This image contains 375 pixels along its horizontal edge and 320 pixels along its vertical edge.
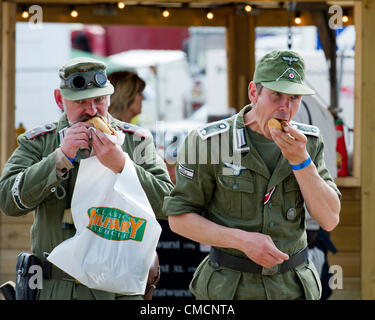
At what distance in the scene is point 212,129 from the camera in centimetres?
329

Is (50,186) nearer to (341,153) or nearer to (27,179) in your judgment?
(27,179)

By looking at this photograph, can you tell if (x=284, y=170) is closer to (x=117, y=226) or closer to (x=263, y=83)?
(x=263, y=83)

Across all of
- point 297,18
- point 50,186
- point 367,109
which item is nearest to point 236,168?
point 50,186

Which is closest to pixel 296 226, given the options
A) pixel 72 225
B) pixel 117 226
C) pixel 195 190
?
pixel 195 190

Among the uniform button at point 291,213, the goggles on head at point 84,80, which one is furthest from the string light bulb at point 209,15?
the uniform button at point 291,213

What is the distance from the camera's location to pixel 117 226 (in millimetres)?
3340

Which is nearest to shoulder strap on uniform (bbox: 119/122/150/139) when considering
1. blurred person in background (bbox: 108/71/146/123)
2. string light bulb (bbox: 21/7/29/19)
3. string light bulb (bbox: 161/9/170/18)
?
blurred person in background (bbox: 108/71/146/123)

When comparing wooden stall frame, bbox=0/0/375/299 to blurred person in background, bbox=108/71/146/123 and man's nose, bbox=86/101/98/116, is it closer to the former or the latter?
blurred person in background, bbox=108/71/146/123

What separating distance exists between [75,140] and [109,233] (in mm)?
434

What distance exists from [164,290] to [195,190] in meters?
3.14

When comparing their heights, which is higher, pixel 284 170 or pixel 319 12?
pixel 319 12

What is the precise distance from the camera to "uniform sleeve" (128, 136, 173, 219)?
11.7 ft

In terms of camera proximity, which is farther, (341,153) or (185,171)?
(341,153)

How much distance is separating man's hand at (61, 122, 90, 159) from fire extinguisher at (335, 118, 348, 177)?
3.44 meters
